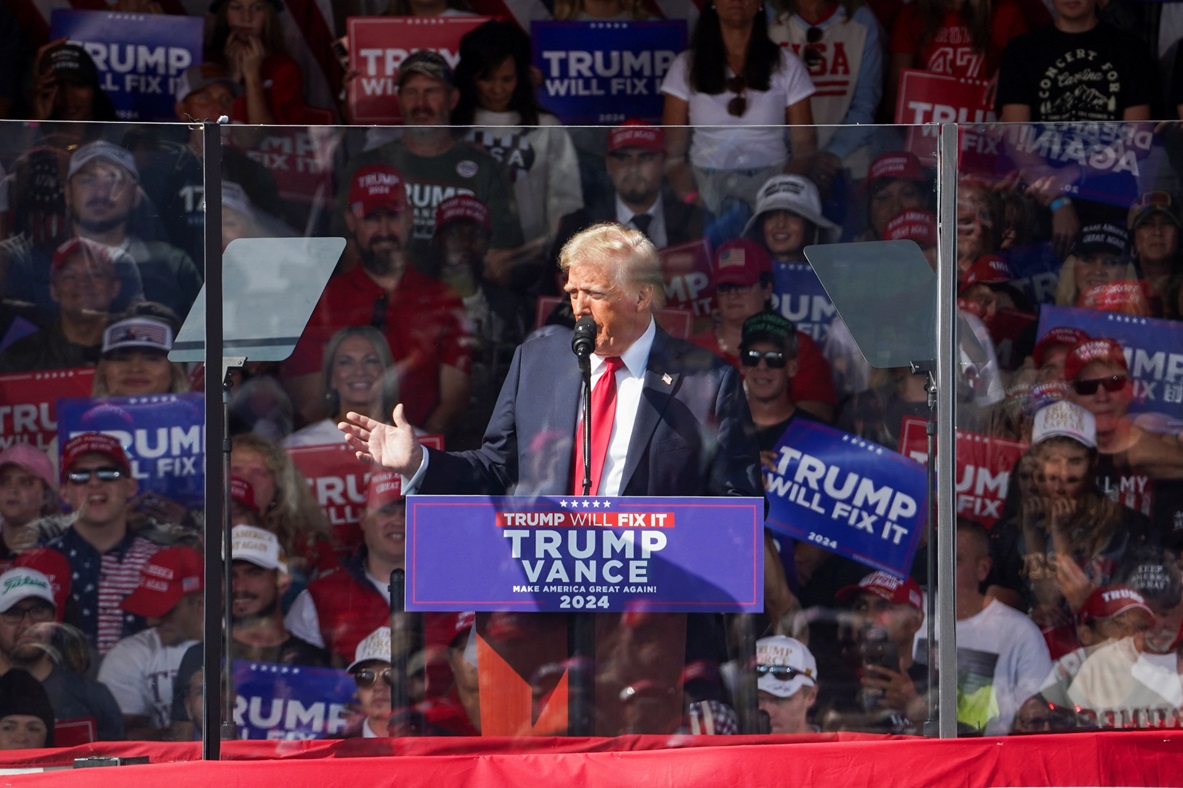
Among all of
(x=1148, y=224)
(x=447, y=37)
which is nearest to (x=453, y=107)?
(x=447, y=37)

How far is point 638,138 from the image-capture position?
14.0 feet

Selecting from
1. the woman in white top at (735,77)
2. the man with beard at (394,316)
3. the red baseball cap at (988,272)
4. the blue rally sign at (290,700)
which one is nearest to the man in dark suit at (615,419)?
the man with beard at (394,316)

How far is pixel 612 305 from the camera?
14.0ft

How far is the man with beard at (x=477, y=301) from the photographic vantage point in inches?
167

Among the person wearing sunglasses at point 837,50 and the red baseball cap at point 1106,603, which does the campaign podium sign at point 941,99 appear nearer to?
the person wearing sunglasses at point 837,50

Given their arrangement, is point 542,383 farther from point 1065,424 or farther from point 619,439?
point 1065,424

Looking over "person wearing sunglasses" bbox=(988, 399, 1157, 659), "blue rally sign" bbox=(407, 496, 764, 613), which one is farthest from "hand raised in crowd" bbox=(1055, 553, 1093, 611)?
"blue rally sign" bbox=(407, 496, 764, 613)

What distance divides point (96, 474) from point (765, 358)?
71.6 inches

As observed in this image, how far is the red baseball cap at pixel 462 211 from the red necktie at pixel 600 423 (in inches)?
20.0

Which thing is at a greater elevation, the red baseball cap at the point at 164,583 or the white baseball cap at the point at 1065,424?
the white baseball cap at the point at 1065,424

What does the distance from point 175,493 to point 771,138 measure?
6.12 ft

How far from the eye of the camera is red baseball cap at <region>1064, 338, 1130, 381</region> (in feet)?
14.2

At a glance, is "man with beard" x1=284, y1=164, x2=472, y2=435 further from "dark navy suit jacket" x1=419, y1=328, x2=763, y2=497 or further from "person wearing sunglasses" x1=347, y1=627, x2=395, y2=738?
"person wearing sunglasses" x1=347, y1=627, x2=395, y2=738

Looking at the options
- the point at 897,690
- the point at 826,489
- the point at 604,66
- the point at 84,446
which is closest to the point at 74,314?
the point at 84,446
